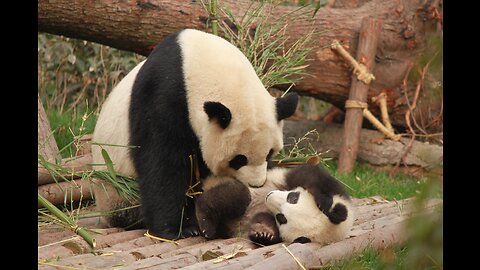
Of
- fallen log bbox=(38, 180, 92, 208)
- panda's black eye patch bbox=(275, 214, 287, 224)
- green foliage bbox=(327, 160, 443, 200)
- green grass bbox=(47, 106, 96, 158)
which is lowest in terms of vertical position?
green foliage bbox=(327, 160, 443, 200)

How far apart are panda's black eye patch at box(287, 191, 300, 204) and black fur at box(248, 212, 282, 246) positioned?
0.16 metres

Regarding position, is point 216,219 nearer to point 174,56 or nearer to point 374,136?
point 174,56

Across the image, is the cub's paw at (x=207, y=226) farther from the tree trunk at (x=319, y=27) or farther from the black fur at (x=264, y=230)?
the tree trunk at (x=319, y=27)

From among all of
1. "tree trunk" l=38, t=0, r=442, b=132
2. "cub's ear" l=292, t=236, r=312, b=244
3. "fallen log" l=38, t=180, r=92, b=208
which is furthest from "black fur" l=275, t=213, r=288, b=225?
"tree trunk" l=38, t=0, r=442, b=132

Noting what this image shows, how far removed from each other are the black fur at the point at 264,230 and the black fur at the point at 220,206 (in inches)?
5.4

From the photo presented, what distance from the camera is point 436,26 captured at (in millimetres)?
7238

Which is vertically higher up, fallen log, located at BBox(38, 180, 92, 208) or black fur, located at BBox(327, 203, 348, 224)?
black fur, located at BBox(327, 203, 348, 224)

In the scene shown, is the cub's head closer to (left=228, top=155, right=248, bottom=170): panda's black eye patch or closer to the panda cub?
(left=228, top=155, right=248, bottom=170): panda's black eye patch

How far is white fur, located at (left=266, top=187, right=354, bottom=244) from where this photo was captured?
145 inches

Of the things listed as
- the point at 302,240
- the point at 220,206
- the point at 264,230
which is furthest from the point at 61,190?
the point at 302,240

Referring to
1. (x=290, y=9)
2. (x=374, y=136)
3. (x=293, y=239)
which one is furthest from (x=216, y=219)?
(x=374, y=136)

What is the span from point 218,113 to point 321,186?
681mm
